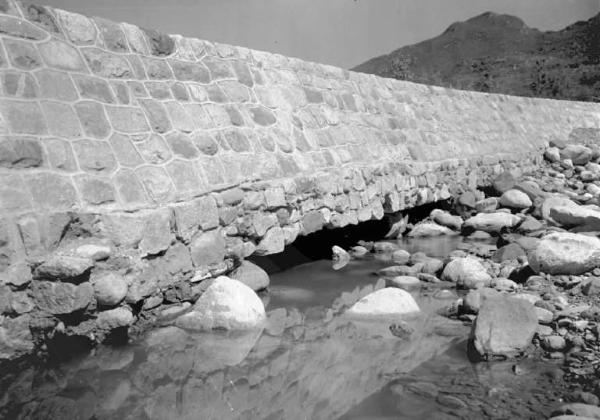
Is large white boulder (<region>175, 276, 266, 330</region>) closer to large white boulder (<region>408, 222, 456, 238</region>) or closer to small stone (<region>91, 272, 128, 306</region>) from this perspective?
small stone (<region>91, 272, 128, 306</region>)

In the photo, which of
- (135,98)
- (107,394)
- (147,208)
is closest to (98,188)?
(147,208)

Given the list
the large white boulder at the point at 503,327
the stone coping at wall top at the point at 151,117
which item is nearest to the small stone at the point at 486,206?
the stone coping at wall top at the point at 151,117

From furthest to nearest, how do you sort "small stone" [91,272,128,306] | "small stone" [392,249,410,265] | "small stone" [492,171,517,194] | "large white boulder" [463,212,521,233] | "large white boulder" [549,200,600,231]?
"small stone" [492,171,517,194] < "large white boulder" [463,212,521,233] < "large white boulder" [549,200,600,231] < "small stone" [392,249,410,265] < "small stone" [91,272,128,306]

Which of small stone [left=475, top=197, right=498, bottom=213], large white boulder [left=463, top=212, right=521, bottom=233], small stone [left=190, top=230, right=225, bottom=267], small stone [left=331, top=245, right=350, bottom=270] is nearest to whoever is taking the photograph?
small stone [left=190, top=230, right=225, bottom=267]

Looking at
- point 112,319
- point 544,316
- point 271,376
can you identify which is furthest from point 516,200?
point 112,319

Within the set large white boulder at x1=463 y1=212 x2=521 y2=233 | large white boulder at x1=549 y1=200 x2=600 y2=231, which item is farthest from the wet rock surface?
large white boulder at x1=463 y1=212 x2=521 y2=233

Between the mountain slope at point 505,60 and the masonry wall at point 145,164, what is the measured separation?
2667 cm

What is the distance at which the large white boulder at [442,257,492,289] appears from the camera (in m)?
5.66

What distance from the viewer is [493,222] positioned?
8734 mm

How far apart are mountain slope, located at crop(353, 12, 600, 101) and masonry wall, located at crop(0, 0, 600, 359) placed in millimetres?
26674

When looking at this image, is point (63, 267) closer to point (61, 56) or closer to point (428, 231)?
point (61, 56)

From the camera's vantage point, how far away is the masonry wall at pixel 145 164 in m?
3.66

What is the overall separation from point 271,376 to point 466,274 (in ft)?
9.17

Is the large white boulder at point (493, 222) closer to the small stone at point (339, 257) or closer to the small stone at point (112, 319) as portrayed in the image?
the small stone at point (339, 257)
